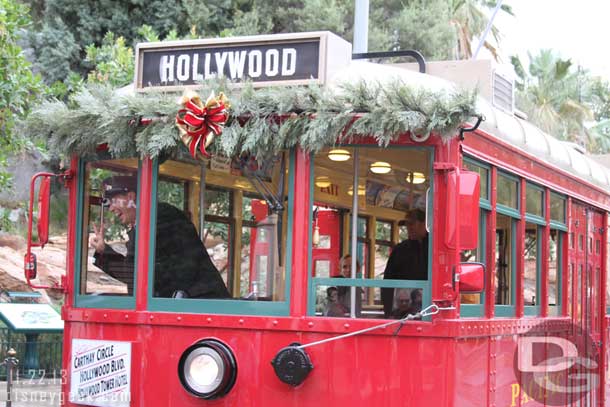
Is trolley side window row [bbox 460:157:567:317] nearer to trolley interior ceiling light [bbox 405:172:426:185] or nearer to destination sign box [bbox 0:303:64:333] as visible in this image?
trolley interior ceiling light [bbox 405:172:426:185]

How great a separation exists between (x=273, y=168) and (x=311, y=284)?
2.30ft

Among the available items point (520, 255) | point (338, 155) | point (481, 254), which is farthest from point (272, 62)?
point (520, 255)

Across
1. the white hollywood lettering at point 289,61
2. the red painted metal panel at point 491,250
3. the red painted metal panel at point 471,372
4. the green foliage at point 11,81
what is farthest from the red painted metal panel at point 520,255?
the green foliage at point 11,81

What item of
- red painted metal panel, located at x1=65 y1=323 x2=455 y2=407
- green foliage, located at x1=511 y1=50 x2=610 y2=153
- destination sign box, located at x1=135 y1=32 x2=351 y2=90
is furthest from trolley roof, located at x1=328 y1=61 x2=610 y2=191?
green foliage, located at x1=511 y1=50 x2=610 y2=153

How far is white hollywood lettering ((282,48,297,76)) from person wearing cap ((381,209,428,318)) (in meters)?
1.12

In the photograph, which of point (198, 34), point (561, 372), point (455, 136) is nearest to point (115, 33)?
point (198, 34)

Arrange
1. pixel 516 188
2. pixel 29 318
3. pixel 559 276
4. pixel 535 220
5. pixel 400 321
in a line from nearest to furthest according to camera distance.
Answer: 1. pixel 400 321
2. pixel 516 188
3. pixel 535 220
4. pixel 559 276
5. pixel 29 318

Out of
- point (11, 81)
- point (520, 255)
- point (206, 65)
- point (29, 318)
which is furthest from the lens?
point (29, 318)

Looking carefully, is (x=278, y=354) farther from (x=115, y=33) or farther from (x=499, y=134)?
(x=115, y=33)

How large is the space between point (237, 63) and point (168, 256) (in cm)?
123

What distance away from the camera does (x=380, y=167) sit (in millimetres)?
5949

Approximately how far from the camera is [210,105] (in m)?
5.71

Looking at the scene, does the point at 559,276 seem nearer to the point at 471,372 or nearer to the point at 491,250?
the point at 491,250

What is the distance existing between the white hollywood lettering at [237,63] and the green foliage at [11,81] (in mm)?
6627
